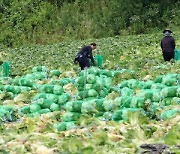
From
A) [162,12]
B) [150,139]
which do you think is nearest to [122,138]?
[150,139]

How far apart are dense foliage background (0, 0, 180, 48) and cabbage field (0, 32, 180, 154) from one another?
14.6 meters

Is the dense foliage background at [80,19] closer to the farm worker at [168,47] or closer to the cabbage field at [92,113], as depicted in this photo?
the farm worker at [168,47]

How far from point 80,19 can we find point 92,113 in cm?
2241

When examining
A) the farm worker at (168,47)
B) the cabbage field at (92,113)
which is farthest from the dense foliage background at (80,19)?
the cabbage field at (92,113)

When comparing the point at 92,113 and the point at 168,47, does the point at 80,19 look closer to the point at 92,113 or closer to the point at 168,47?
the point at 168,47

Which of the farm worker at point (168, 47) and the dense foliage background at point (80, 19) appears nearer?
the farm worker at point (168, 47)

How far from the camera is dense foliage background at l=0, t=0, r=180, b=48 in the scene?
27.8 meters

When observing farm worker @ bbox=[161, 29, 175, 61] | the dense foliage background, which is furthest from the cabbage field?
the dense foliage background

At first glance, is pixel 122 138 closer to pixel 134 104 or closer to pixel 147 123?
pixel 147 123

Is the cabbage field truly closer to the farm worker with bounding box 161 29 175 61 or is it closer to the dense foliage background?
the farm worker with bounding box 161 29 175 61

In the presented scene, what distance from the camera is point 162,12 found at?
92.8ft

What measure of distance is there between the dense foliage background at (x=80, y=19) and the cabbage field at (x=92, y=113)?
14.6 metres

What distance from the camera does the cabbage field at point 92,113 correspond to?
4.71 meters

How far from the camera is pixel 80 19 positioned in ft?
95.8
